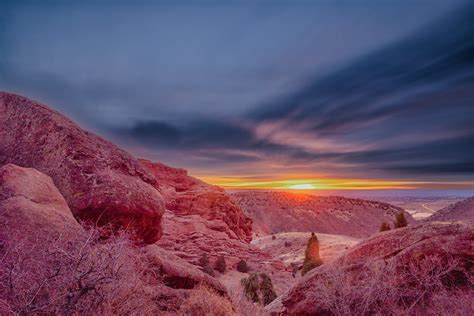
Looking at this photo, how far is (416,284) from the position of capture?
956 centimetres

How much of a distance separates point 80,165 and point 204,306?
656cm

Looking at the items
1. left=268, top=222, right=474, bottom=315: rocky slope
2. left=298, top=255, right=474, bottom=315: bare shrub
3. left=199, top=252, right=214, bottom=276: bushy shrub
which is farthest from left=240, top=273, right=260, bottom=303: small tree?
left=298, top=255, right=474, bottom=315: bare shrub

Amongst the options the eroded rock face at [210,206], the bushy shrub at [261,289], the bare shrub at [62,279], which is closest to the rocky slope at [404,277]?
the bare shrub at [62,279]

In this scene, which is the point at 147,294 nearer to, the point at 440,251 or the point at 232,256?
the point at 440,251

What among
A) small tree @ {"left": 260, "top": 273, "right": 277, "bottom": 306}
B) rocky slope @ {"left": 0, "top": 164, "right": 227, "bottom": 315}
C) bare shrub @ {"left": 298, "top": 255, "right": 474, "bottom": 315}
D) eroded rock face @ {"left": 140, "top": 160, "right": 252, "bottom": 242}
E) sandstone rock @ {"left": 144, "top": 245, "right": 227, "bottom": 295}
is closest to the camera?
rocky slope @ {"left": 0, "top": 164, "right": 227, "bottom": 315}

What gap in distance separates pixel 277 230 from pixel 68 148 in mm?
78498

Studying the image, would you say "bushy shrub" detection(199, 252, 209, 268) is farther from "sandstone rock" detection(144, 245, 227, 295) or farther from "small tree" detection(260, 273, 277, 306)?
"sandstone rock" detection(144, 245, 227, 295)

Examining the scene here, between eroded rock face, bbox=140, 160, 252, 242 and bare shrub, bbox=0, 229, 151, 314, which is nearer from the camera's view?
bare shrub, bbox=0, 229, 151, 314

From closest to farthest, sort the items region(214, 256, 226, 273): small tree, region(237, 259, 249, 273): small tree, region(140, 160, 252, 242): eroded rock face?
region(214, 256, 226, 273): small tree
region(237, 259, 249, 273): small tree
region(140, 160, 252, 242): eroded rock face

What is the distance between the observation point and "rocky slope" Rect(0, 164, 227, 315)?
16.7ft

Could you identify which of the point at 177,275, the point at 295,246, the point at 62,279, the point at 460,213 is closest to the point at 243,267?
the point at 177,275

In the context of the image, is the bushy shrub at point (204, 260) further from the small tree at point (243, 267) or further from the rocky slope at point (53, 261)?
the rocky slope at point (53, 261)

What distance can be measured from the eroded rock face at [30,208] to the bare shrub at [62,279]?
1.50ft

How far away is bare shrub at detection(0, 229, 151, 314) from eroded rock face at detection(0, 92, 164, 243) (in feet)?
13.8
